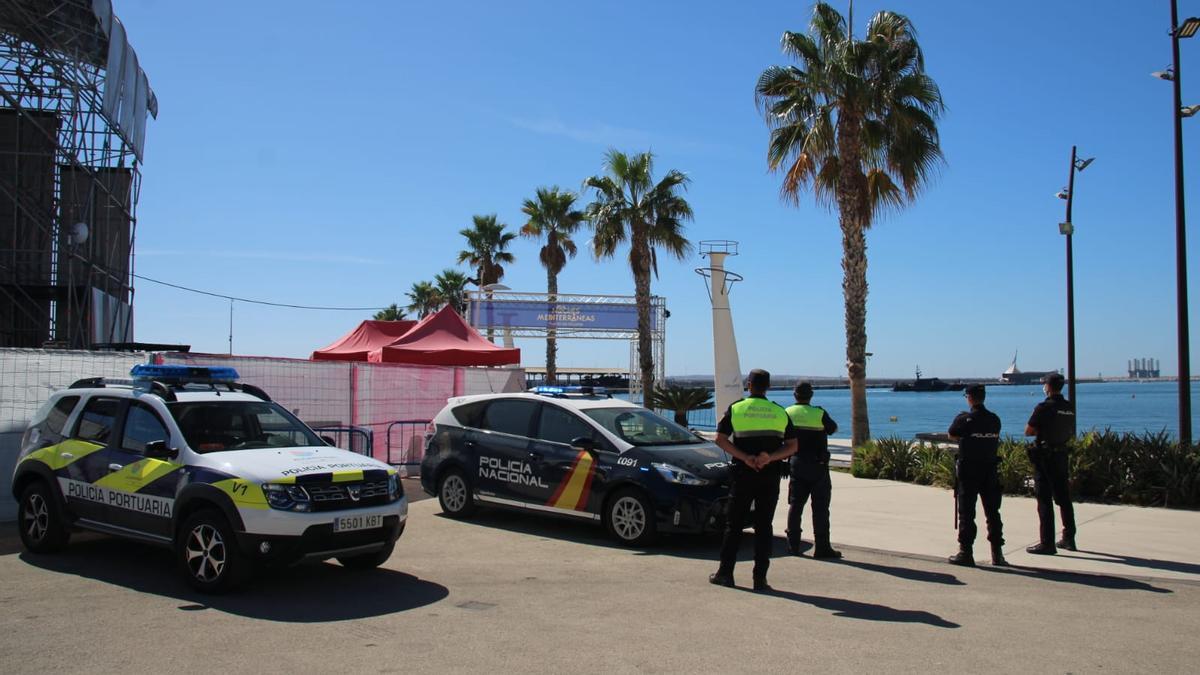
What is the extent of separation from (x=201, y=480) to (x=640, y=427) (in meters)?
4.70

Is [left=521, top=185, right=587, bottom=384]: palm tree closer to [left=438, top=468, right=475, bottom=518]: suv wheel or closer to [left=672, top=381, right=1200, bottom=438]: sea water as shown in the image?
[left=672, top=381, right=1200, bottom=438]: sea water

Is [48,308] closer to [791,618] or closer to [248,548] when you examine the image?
[248,548]

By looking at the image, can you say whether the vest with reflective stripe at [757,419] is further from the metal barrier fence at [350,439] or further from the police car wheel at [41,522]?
the metal barrier fence at [350,439]

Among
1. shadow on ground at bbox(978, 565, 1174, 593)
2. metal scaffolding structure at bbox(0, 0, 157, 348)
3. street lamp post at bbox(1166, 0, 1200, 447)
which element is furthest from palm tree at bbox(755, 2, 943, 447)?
metal scaffolding structure at bbox(0, 0, 157, 348)

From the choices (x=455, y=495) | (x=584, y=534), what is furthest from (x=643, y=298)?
(x=584, y=534)

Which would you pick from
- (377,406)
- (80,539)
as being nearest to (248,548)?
(80,539)

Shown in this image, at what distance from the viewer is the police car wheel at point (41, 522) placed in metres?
8.10

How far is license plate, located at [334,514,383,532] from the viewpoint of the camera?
6961mm

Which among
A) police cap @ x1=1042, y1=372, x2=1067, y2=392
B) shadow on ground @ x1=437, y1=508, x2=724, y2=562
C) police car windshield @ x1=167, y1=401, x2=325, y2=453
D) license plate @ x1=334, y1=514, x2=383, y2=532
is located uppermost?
police cap @ x1=1042, y1=372, x2=1067, y2=392

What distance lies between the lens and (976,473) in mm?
8531

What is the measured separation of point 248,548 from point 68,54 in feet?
75.3

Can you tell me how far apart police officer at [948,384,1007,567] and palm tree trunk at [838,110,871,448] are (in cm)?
1011

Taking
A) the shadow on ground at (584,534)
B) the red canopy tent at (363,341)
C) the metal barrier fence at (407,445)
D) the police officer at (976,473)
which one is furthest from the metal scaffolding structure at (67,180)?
the police officer at (976,473)

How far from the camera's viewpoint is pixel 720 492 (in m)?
9.10
